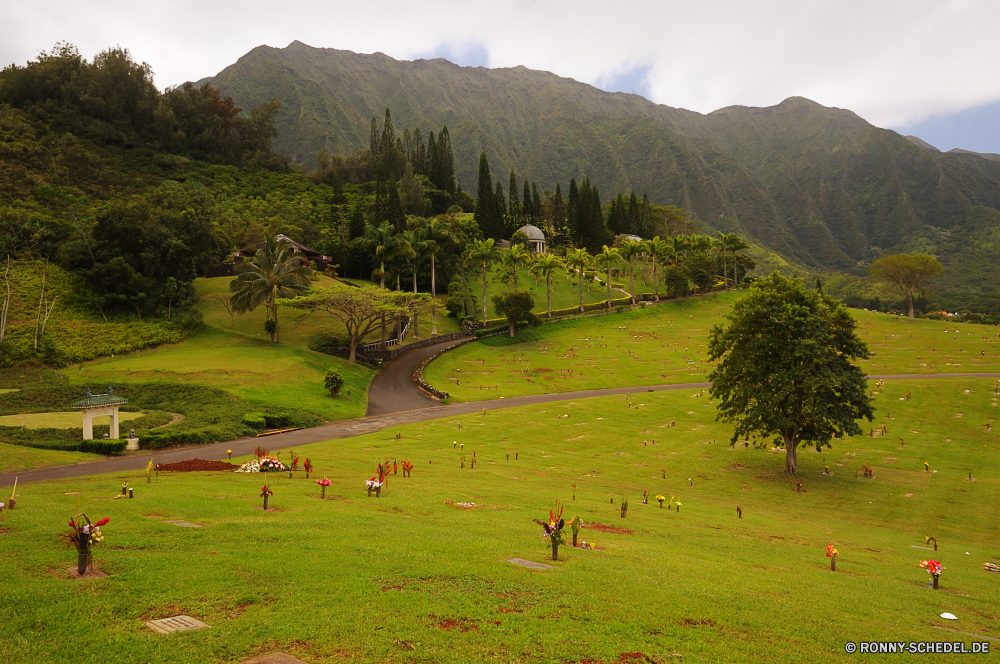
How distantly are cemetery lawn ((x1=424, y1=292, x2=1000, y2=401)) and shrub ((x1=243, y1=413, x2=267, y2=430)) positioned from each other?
2384 cm

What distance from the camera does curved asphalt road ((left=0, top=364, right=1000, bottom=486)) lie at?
30250 mm

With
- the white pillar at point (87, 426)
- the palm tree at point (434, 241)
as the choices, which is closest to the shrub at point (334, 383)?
the white pillar at point (87, 426)

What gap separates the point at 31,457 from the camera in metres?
30.8

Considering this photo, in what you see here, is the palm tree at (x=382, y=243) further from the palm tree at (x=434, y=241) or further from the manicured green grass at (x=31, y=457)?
the manicured green grass at (x=31, y=457)

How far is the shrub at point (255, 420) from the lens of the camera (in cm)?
4488

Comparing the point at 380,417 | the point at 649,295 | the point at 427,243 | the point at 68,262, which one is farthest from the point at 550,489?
the point at 649,295

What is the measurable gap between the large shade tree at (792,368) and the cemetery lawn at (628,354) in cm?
3264

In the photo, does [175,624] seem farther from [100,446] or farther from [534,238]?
[534,238]

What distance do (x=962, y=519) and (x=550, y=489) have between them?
71.4ft

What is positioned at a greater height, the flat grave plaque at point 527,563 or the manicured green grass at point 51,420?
the manicured green grass at point 51,420

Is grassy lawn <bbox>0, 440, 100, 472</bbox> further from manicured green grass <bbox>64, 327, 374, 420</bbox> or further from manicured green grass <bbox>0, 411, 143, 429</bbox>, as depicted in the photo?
manicured green grass <bbox>64, 327, 374, 420</bbox>

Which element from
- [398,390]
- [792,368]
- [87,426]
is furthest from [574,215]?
[87,426]

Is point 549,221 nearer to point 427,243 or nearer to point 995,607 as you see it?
point 427,243

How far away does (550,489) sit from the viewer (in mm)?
29562
